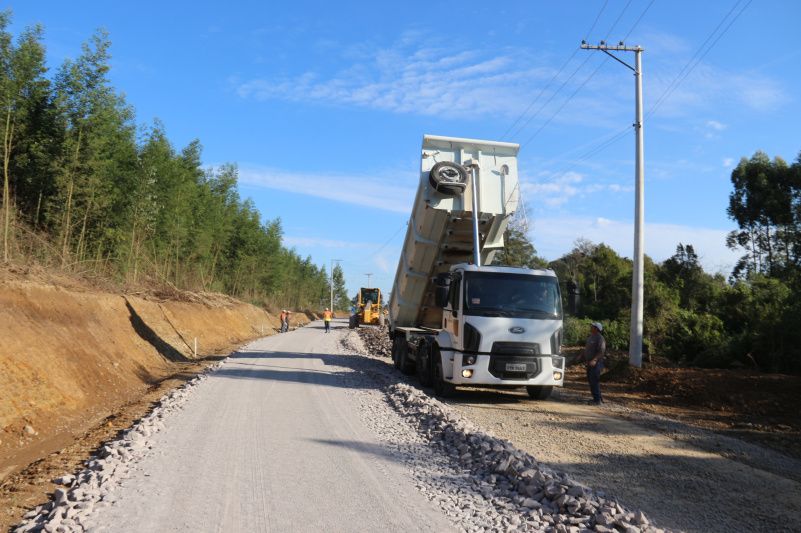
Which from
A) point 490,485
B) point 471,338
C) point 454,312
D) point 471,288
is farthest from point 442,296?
point 490,485

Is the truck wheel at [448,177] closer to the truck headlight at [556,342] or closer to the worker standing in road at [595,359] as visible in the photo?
the truck headlight at [556,342]

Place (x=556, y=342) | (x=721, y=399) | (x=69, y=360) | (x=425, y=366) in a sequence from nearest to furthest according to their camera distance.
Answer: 1. (x=556, y=342)
2. (x=721, y=399)
3. (x=69, y=360)
4. (x=425, y=366)

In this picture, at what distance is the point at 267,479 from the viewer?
19.6 ft

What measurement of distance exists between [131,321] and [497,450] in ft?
56.9

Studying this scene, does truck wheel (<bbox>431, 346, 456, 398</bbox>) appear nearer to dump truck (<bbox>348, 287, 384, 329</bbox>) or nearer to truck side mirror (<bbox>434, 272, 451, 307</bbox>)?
truck side mirror (<bbox>434, 272, 451, 307</bbox>)

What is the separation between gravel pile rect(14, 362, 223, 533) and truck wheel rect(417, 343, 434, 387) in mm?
6180

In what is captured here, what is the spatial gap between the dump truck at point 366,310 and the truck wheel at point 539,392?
33344 millimetres

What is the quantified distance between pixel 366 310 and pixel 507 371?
3603 centimetres

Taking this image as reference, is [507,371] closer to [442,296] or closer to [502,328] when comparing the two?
[502,328]

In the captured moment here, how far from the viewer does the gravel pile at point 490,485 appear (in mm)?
4793

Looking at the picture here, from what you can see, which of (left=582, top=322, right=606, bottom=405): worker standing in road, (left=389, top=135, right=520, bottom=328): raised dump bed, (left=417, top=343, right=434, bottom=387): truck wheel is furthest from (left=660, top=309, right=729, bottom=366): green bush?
(left=417, top=343, right=434, bottom=387): truck wheel

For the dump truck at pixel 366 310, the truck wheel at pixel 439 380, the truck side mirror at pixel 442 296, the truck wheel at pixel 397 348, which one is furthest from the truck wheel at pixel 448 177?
the dump truck at pixel 366 310

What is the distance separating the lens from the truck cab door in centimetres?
1154

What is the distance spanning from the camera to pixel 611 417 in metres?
10.4
